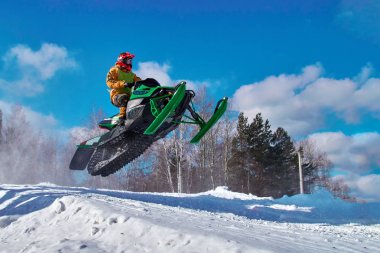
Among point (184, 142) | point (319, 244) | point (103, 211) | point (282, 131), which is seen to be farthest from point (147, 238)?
point (282, 131)

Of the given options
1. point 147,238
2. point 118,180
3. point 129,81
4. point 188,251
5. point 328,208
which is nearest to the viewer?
point 188,251

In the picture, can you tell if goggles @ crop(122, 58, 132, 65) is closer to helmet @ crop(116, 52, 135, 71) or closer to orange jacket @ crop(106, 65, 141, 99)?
helmet @ crop(116, 52, 135, 71)

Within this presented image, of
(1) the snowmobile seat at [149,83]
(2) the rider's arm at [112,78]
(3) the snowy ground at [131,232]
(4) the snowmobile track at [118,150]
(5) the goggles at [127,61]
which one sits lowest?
(3) the snowy ground at [131,232]

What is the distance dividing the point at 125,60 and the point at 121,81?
0.44m

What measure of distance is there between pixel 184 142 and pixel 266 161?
8.53 metres

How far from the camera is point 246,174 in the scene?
93.0 feet

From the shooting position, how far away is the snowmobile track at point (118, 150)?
7371 millimetres

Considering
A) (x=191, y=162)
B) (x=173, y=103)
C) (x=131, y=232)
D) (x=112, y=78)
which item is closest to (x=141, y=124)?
(x=173, y=103)

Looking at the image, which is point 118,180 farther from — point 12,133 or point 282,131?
A: point 282,131

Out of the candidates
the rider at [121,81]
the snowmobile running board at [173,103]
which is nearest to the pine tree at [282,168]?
the rider at [121,81]

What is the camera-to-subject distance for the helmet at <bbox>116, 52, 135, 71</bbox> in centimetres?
740

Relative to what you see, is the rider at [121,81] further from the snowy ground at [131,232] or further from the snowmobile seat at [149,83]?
the snowy ground at [131,232]

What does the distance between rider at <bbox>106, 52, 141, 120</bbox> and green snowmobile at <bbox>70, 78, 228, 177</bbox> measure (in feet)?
0.99

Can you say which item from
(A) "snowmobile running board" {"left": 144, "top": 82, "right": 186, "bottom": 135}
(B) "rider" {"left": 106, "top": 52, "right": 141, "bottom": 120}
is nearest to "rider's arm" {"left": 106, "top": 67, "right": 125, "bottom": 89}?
(B) "rider" {"left": 106, "top": 52, "right": 141, "bottom": 120}
